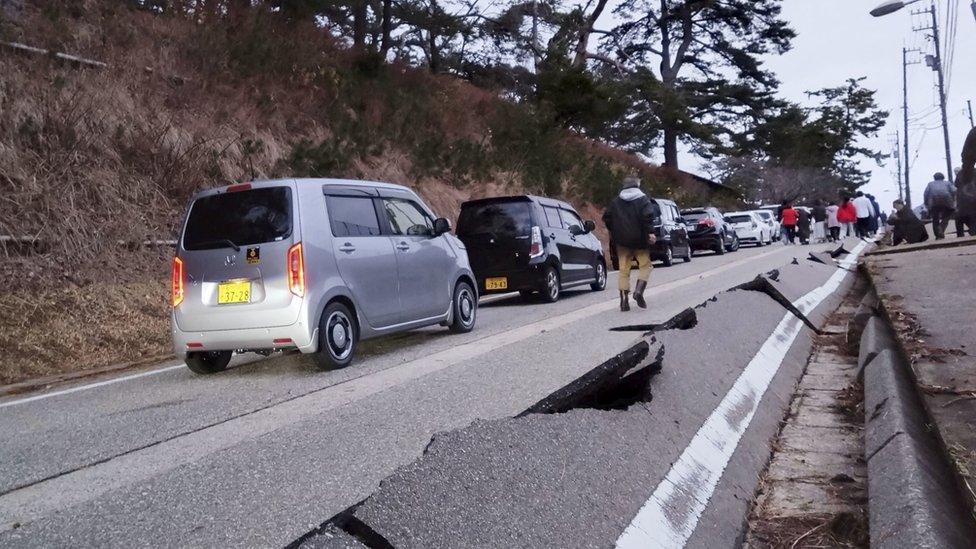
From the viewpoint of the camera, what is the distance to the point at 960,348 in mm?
4363

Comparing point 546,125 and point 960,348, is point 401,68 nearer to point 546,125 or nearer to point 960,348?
point 546,125

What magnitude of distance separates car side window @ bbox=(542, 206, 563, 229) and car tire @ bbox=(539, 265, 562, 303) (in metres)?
0.92

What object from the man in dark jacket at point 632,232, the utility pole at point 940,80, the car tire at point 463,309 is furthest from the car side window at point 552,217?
the utility pole at point 940,80

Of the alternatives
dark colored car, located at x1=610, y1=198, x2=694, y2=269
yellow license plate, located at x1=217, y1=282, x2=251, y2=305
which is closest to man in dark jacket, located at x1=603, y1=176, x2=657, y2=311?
yellow license plate, located at x1=217, y1=282, x2=251, y2=305

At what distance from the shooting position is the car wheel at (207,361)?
8.47 m

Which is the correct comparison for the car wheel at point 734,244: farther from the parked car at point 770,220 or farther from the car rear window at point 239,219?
the car rear window at point 239,219

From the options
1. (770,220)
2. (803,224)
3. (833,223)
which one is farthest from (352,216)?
(770,220)

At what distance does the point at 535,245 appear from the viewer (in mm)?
14430

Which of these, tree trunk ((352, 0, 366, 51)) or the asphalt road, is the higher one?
tree trunk ((352, 0, 366, 51))

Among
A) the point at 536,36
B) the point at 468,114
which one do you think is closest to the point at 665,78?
the point at 536,36

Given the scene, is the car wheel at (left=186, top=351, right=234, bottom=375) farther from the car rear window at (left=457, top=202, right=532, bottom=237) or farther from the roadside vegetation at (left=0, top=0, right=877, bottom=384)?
the car rear window at (left=457, top=202, right=532, bottom=237)

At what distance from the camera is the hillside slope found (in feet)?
36.8

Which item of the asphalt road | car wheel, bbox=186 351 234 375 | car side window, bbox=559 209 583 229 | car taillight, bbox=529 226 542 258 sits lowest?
the asphalt road

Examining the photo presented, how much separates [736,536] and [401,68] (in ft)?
78.7
